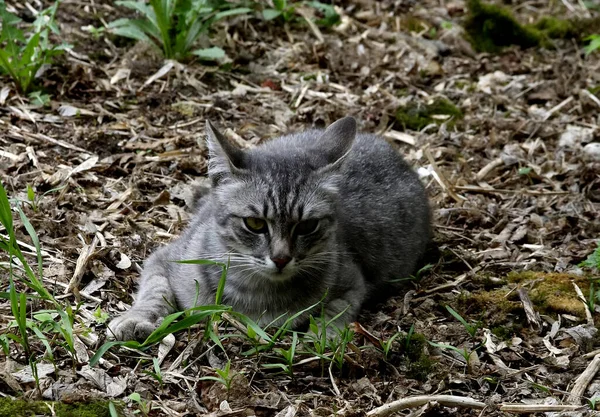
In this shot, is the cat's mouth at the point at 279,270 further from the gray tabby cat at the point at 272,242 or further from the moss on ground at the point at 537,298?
the moss on ground at the point at 537,298

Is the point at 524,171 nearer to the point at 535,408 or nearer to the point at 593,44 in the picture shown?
the point at 593,44

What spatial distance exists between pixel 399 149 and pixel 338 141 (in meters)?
2.80

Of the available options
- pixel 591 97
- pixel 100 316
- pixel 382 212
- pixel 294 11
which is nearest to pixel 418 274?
pixel 382 212

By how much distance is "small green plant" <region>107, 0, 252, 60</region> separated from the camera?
28.1 ft

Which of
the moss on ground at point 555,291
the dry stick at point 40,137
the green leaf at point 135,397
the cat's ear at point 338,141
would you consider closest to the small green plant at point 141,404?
the green leaf at point 135,397

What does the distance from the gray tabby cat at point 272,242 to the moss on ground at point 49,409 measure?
2.67 feet

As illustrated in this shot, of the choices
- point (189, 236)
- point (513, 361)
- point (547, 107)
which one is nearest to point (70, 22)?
point (189, 236)

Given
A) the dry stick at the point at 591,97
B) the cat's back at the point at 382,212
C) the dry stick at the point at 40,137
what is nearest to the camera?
the cat's back at the point at 382,212

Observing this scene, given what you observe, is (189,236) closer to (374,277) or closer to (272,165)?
(272,165)

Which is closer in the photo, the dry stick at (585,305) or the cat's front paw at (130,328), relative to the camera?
the cat's front paw at (130,328)

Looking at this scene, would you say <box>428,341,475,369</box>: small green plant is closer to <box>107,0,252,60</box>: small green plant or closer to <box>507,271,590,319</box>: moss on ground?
<box>507,271,590,319</box>: moss on ground

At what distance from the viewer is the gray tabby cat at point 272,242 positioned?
5.39 metres

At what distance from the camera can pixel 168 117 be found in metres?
8.20

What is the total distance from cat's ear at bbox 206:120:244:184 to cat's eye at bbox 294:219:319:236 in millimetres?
549
